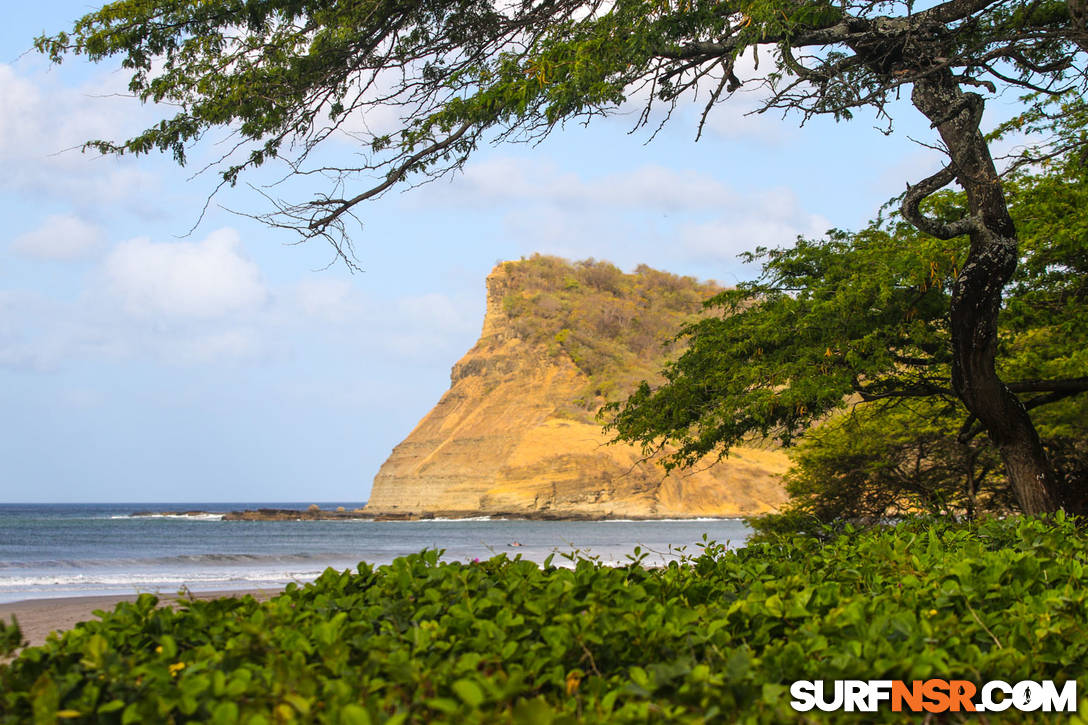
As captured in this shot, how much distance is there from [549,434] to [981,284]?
63455 mm

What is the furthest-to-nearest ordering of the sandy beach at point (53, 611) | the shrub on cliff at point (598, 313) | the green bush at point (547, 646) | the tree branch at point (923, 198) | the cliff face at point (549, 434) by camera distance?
1. the shrub on cliff at point (598, 313)
2. the cliff face at point (549, 434)
3. the sandy beach at point (53, 611)
4. the tree branch at point (923, 198)
5. the green bush at point (547, 646)

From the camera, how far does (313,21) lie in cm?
809

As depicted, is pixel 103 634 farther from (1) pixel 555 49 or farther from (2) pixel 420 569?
(1) pixel 555 49

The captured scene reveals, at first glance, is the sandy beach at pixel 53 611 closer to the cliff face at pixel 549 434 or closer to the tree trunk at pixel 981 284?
the tree trunk at pixel 981 284

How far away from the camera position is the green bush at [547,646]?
1.84m

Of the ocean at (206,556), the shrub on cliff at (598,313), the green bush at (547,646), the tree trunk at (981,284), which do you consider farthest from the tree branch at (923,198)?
the shrub on cliff at (598,313)

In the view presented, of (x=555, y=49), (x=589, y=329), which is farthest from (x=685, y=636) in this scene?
(x=589, y=329)

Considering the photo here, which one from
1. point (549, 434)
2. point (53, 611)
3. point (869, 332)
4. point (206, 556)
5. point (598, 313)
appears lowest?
point (206, 556)

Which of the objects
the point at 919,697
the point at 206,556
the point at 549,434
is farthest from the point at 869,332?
the point at 549,434

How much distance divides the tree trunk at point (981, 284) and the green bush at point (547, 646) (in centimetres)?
472

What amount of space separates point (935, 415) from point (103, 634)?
15.5 metres

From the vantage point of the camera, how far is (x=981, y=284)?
290 inches

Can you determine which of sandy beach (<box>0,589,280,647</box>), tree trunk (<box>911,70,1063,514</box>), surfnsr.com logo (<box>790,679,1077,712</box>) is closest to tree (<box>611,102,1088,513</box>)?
tree trunk (<box>911,70,1063,514</box>)

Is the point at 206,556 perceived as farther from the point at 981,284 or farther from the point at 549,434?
the point at 549,434
